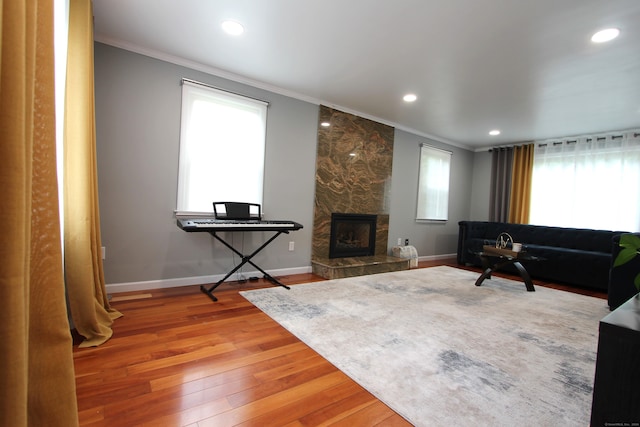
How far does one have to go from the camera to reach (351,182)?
179 inches

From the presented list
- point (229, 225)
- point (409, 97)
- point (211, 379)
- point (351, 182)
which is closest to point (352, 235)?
point (351, 182)

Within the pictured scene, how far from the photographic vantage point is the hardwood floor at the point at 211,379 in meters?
1.31

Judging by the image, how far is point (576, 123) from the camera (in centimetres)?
442

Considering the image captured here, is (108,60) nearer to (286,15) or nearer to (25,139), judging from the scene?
(286,15)

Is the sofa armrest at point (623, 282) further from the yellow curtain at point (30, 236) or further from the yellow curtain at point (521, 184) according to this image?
the yellow curtain at point (30, 236)

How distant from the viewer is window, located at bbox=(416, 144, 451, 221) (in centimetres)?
563

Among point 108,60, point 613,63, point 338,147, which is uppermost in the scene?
point 613,63

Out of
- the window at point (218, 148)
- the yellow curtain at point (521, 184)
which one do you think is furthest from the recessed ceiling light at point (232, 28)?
the yellow curtain at point (521, 184)

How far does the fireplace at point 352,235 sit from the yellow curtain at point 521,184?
3.08 m

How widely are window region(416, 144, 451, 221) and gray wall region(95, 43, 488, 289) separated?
2816 millimetres

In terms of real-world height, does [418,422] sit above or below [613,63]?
below

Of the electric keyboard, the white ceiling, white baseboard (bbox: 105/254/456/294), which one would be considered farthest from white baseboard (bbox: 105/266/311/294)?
the white ceiling

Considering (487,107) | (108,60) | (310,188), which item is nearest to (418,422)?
(310,188)

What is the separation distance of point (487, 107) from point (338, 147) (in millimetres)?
2100
